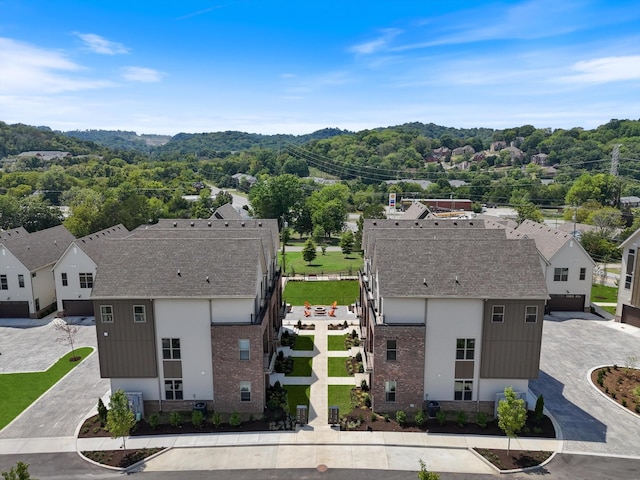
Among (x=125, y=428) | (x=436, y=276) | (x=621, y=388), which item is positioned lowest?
(x=621, y=388)

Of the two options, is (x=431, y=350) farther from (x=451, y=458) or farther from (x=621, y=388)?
(x=621, y=388)

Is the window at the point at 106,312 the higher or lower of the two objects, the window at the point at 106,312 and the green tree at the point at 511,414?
the higher

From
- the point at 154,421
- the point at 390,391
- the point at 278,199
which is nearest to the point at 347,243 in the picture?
the point at 278,199

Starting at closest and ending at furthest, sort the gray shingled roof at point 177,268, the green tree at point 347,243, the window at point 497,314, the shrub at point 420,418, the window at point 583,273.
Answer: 1. the shrub at point 420,418
2. the window at point 497,314
3. the gray shingled roof at point 177,268
4. the window at point 583,273
5. the green tree at point 347,243

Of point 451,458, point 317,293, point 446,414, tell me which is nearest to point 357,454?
point 451,458

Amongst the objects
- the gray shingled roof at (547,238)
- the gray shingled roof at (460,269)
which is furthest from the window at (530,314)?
the gray shingled roof at (547,238)

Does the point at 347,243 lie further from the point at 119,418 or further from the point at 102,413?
the point at 119,418

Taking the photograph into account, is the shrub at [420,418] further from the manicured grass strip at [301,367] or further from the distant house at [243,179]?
the distant house at [243,179]
